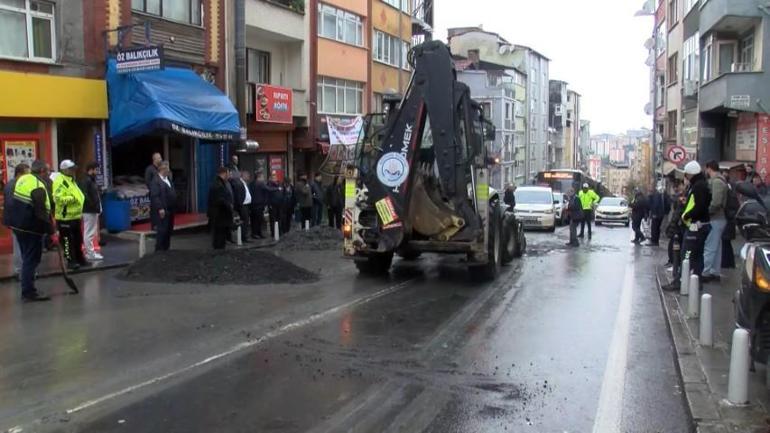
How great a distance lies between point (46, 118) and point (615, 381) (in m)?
13.6

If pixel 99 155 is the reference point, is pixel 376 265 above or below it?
below

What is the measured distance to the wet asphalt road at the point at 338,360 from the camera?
5.41 m

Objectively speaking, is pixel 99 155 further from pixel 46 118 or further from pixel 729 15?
pixel 729 15

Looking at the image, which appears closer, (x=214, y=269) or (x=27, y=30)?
(x=214, y=269)

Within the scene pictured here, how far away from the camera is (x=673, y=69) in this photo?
42.4 meters

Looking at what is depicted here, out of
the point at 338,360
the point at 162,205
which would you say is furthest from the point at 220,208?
the point at 338,360

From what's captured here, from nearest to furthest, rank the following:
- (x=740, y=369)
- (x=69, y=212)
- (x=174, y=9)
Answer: (x=740, y=369), (x=69, y=212), (x=174, y=9)

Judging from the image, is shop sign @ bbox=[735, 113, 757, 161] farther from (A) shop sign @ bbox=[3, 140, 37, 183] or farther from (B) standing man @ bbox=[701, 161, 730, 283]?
(A) shop sign @ bbox=[3, 140, 37, 183]

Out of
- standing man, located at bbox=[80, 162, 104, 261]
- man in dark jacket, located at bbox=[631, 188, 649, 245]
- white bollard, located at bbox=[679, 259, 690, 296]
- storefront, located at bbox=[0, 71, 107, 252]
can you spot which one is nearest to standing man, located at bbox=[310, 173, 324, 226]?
storefront, located at bbox=[0, 71, 107, 252]

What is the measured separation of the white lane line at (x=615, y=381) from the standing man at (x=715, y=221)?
2.24 metres

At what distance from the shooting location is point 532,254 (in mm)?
17734

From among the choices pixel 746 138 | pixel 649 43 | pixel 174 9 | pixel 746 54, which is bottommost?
pixel 746 138

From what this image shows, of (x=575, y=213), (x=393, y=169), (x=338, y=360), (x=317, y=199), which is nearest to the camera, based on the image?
A: (x=338, y=360)

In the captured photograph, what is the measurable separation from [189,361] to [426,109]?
6319 mm
